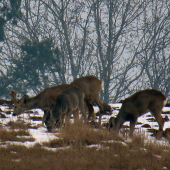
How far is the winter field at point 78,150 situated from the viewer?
7477 millimetres

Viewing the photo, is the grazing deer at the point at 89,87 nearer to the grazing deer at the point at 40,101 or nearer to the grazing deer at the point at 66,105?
the grazing deer at the point at 40,101

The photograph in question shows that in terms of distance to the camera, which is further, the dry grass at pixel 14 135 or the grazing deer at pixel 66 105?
the grazing deer at pixel 66 105

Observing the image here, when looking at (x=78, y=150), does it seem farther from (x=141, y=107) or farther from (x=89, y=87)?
(x=89, y=87)

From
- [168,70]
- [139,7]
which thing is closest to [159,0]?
[139,7]

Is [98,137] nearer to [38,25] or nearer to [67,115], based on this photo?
[67,115]

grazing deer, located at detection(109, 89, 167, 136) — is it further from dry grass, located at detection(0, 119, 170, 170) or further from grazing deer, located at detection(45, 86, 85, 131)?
dry grass, located at detection(0, 119, 170, 170)

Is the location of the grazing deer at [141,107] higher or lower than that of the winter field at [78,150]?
higher

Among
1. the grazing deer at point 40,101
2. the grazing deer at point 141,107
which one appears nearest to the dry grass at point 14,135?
the grazing deer at point 141,107

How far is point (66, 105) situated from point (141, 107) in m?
2.09

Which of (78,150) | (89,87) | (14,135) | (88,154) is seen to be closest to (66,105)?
(89,87)

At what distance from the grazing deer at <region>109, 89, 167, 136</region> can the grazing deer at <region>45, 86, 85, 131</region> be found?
47.8 inches

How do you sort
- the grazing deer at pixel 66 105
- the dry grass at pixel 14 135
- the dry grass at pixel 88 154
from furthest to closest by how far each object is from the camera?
the grazing deer at pixel 66 105 < the dry grass at pixel 14 135 < the dry grass at pixel 88 154

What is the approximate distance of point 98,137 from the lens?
31.0ft

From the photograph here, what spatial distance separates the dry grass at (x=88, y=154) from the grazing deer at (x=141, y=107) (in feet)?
6.45
